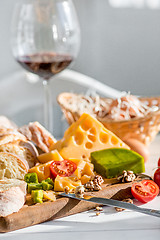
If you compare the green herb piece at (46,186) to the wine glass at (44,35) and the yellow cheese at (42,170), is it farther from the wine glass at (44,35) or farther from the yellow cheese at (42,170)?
the wine glass at (44,35)

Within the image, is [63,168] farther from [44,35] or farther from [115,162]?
[44,35]

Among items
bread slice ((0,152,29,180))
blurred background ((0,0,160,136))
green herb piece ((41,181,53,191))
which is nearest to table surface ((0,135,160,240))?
green herb piece ((41,181,53,191))

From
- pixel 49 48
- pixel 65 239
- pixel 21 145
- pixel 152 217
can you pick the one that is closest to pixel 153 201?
pixel 152 217

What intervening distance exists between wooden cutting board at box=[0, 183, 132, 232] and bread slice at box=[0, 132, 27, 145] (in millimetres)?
392

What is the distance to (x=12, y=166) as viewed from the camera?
1.22 m

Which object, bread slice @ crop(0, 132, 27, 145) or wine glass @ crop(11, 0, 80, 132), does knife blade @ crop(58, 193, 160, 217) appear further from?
wine glass @ crop(11, 0, 80, 132)

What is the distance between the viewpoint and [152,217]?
1.02 meters

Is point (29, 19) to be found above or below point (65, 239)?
above

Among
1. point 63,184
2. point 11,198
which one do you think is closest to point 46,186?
point 63,184

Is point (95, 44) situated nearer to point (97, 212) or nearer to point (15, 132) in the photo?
point (15, 132)

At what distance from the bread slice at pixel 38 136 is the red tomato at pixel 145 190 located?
1.49ft

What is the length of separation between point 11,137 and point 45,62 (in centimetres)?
49

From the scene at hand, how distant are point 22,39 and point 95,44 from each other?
5.20ft

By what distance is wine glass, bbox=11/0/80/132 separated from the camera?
5.71ft
